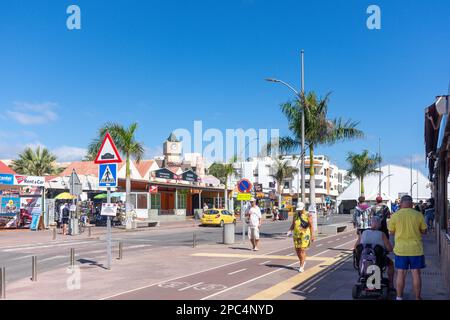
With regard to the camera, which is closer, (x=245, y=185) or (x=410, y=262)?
(x=410, y=262)

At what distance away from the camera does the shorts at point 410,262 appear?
27.0 feet

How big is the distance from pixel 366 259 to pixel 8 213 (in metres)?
28.7

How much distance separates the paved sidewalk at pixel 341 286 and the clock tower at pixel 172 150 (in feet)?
237

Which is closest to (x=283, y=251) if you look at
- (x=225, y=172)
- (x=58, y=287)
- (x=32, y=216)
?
(x=58, y=287)

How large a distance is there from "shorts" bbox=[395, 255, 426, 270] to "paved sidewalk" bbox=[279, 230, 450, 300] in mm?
846

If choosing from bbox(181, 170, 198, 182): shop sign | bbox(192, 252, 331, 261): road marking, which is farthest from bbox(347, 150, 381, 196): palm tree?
bbox(192, 252, 331, 261): road marking

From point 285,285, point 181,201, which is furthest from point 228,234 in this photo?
point 181,201

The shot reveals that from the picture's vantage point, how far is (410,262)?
27.1ft

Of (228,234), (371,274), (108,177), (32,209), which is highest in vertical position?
(108,177)

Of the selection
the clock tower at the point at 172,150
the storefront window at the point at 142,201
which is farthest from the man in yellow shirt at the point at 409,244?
the clock tower at the point at 172,150

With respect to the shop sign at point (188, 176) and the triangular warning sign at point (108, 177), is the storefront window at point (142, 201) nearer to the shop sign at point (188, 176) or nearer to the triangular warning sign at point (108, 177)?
the shop sign at point (188, 176)

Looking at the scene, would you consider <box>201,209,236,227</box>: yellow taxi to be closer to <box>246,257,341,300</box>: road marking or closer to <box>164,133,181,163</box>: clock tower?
<box>246,257,341,300</box>: road marking

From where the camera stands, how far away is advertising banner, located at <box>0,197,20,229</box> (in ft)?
106

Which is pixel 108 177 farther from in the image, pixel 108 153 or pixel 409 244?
pixel 409 244
